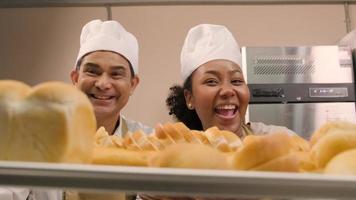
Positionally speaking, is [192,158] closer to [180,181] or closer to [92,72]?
[180,181]

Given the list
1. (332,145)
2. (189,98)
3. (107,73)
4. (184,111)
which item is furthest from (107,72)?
(332,145)

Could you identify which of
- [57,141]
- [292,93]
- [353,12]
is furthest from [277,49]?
[57,141]

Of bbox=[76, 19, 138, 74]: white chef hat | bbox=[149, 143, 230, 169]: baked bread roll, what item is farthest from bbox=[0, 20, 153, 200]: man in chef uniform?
bbox=[149, 143, 230, 169]: baked bread roll

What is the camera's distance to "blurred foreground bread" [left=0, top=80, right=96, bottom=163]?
0.42 metres

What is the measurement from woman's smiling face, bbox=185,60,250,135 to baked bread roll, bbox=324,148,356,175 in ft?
3.00

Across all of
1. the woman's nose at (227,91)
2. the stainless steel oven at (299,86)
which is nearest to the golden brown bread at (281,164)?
the woman's nose at (227,91)

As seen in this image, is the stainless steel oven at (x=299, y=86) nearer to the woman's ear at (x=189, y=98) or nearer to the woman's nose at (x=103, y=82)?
the woman's ear at (x=189, y=98)

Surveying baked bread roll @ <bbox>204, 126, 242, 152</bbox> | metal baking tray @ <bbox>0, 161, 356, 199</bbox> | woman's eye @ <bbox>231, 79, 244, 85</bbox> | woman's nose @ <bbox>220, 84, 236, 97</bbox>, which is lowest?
metal baking tray @ <bbox>0, 161, 356, 199</bbox>

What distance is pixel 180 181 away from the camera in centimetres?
36

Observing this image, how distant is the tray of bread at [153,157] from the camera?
0.36m

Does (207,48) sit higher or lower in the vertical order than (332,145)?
higher

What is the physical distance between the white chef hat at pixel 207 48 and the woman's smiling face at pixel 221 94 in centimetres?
2

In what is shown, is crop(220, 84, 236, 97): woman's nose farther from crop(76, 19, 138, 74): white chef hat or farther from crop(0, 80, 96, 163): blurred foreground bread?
crop(0, 80, 96, 163): blurred foreground bread

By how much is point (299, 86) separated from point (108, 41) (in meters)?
0.84
